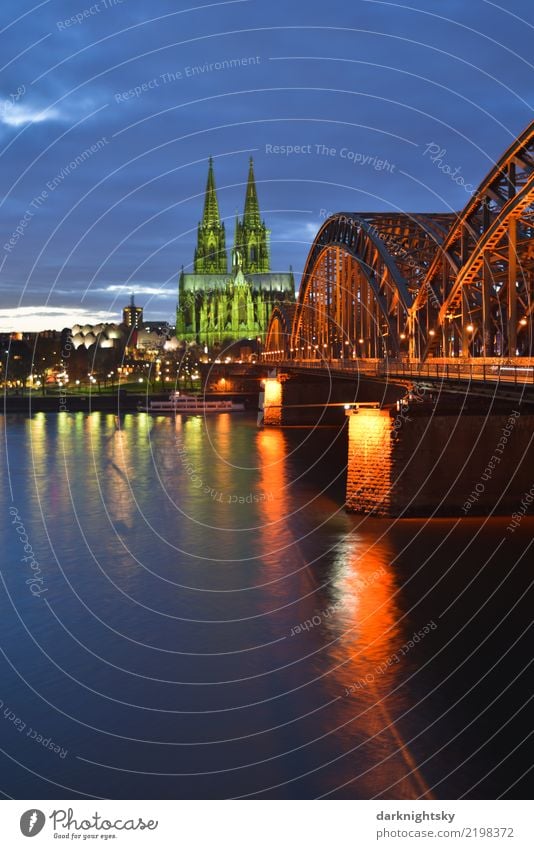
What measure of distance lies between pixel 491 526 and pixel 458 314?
18.4m

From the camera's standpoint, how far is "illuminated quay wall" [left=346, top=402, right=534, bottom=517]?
1513 inches

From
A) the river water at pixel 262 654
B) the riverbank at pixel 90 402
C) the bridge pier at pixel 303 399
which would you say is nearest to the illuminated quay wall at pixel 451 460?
the river water at pixel 262 654

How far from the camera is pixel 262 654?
80.8 feet

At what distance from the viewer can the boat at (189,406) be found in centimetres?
12269

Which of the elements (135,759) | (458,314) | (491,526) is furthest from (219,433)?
(135,759)

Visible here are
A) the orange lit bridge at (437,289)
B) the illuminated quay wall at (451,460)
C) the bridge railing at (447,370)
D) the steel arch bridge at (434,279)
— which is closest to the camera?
the bridge railing at (447,370)

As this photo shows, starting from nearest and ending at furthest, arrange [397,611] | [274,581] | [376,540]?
1. [397,611]
2. [274,581]
3. [376,540]

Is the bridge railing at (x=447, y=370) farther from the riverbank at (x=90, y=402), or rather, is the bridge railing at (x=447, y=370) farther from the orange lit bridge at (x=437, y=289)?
the riverbank at (x=90, y=402)

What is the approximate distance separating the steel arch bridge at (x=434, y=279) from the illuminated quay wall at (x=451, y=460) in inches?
129

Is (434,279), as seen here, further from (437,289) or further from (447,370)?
(447,370)

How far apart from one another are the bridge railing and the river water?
18.6ft

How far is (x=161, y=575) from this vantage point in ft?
110

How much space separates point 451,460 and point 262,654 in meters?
16.0
